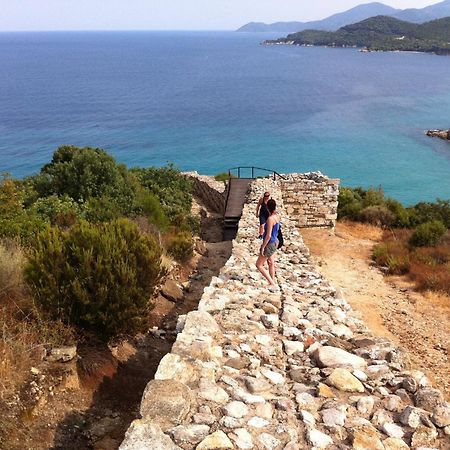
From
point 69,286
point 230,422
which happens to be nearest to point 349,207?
point 69,286

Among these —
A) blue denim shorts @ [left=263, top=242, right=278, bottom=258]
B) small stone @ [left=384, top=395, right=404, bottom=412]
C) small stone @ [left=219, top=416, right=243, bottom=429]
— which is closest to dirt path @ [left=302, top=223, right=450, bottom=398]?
blue denim shorts @ [left=263, top=242, right=278, bottom=258]

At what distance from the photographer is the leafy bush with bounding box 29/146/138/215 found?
14.2 meters

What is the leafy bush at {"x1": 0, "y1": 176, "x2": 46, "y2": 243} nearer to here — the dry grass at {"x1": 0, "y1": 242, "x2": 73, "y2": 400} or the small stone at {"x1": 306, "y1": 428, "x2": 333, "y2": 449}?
the dry grass at {"x1": 0, "y1": 242, "x2": 73, "y2": 400}

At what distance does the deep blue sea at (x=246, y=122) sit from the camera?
49.8 metres

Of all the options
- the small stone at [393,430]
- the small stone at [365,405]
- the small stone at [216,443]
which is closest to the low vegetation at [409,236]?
the small stone at [365,405]

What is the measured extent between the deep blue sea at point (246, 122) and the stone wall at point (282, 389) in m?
40.3

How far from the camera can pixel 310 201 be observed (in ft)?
60.8

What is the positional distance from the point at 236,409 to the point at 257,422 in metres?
0.22

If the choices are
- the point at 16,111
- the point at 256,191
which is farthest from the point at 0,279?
the point at 16,111

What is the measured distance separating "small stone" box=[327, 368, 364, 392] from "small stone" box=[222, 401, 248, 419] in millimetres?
1080

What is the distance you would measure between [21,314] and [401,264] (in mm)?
12553

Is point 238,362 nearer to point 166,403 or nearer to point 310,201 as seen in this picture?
point 166,403

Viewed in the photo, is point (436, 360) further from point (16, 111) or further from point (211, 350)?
point (16, 111)

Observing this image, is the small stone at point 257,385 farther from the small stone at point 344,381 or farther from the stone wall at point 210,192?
the stone wall at point 210,192
